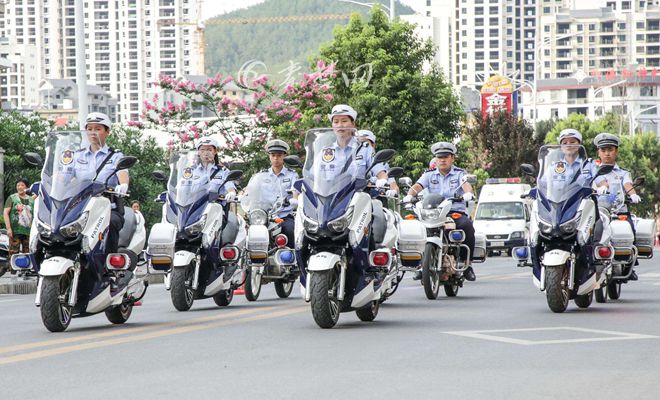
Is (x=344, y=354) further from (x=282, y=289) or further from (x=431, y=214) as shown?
(x=282, y=289)

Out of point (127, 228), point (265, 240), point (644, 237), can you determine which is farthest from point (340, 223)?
point (644, 237)

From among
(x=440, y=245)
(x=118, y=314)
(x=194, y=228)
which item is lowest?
(x=118, y=314)

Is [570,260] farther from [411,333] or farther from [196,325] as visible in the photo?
[196,325]

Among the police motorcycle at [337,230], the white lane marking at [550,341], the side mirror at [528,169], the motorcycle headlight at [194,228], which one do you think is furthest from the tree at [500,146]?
the white lane marking at [550,341]

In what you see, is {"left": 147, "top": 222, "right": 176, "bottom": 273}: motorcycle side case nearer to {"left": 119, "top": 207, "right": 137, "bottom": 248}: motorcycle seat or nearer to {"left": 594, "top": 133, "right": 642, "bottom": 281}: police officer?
{"left": 119, "top": 207, "right": 137, "bottom": 248}: motorcycle seat

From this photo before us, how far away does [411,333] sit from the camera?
1176 cm

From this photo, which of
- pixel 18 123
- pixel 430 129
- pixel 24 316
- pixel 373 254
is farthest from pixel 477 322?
pixel 430 129

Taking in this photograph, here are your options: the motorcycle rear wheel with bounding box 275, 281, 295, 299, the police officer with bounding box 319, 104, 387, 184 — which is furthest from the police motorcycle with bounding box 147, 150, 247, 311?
the police officer with bounding box 319, 104, 387, 184

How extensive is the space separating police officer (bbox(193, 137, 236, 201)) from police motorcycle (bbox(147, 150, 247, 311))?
2 cm

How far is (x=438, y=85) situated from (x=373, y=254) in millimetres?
38009

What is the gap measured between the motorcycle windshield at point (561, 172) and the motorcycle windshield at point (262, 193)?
4.43 meters

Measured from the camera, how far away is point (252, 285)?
17.2 metres

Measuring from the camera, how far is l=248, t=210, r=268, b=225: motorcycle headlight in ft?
57.9

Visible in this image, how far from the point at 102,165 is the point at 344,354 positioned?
3690 millimetres
